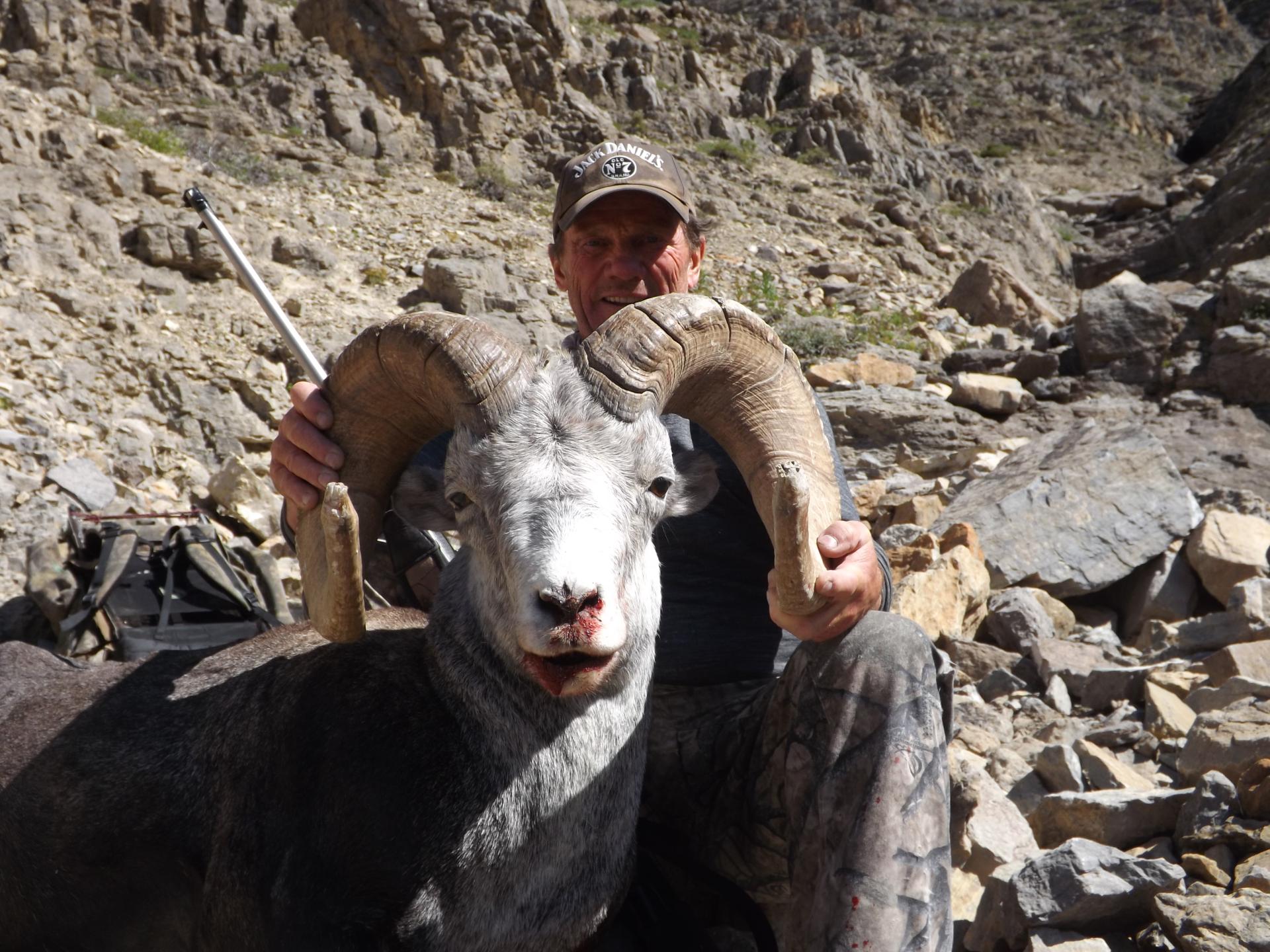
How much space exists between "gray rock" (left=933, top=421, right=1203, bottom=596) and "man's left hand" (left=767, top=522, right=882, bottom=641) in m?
4.57

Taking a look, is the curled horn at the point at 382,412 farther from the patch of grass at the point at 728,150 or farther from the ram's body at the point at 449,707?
the patch of grass at the point at 728,150

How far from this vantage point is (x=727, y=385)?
3.97 metres

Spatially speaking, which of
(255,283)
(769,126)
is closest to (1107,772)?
(255,283)

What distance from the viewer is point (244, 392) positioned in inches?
459

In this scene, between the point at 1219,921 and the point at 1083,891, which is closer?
the point at 1219,921

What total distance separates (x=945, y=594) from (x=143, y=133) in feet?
52.3

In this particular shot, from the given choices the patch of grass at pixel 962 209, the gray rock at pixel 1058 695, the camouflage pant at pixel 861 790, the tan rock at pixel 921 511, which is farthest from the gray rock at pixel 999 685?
the patch of grass at pixel 962 209

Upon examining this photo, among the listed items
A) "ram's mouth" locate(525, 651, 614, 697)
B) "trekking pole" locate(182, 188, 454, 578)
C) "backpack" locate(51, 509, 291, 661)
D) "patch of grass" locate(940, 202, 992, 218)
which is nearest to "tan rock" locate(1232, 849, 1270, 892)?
"ram's mouth" locate(525, 651, 614, 697)

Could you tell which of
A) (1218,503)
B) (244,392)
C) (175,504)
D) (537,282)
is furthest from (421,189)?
(1218,503)

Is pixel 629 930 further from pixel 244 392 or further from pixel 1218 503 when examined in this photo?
pixel 244 392

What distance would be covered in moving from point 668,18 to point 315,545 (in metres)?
37.4

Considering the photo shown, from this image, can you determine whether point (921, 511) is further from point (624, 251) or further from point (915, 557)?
point (624, 251)

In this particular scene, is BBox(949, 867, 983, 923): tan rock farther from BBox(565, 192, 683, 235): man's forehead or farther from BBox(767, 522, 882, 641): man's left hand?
BBox(565, 192, 683, 235): man's forehead

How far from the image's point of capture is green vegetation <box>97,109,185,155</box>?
17266 millimetres
